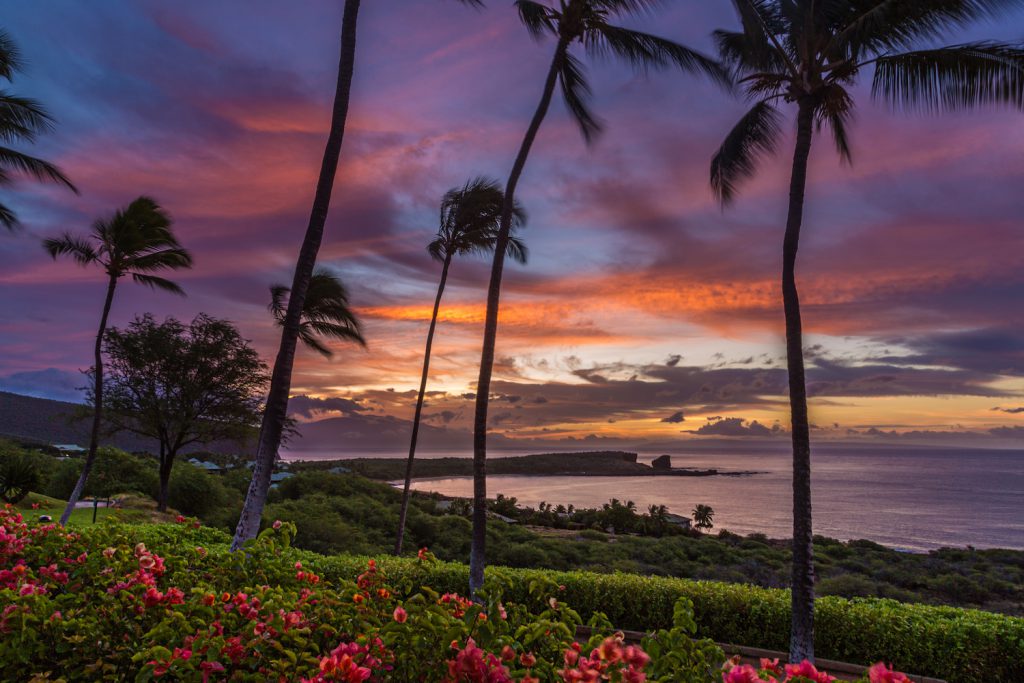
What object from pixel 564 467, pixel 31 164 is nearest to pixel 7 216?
pixel 31 164

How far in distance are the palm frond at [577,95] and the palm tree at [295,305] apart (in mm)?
4278

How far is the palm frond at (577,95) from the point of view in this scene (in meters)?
11.6

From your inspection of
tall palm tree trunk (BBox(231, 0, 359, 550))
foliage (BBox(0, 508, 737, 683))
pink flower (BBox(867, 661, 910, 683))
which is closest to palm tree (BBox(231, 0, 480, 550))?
tall palm tree trunk (BBox(231, 0, 359, 550))

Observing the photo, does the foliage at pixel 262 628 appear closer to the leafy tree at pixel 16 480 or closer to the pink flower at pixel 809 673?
the pink flower at pixel 809 673

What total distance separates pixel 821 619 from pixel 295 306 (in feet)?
30.3

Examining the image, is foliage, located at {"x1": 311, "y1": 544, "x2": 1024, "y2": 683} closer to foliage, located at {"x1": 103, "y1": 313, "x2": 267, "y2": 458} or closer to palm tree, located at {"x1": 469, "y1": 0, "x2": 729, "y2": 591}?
palm tree, located at {"x1": 469, "y1": 0, "x2": 729, "y2": 591}

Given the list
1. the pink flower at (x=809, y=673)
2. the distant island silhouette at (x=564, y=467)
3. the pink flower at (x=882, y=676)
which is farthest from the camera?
the distant island silhouette at (x=564, y=467)

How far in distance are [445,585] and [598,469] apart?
14523 centimetres

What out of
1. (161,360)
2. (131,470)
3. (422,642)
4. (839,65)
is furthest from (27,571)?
(131,470)

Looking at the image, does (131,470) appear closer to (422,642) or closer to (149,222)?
(149,222)

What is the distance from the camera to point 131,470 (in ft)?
84.3

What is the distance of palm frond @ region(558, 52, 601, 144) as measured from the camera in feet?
37.9

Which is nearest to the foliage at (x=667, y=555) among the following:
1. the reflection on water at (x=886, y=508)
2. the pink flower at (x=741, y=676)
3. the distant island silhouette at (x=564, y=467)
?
the reflection on water at (x=886, y=508)

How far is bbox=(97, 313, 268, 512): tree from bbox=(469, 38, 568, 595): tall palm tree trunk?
18.6 meters
